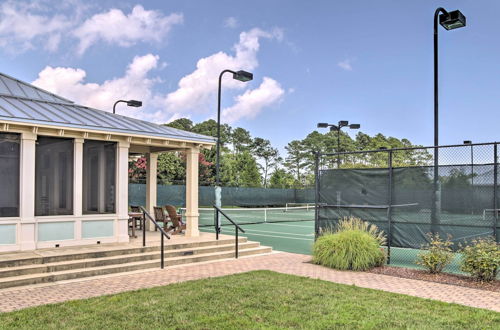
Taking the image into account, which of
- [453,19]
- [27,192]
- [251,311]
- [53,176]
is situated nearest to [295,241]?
[53,176]

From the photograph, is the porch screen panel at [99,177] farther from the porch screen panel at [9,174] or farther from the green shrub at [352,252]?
the green shrub at [352,252]

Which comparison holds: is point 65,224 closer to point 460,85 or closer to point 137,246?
point 137,246

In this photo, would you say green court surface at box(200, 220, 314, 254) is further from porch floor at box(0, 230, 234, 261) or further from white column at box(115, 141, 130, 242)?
white column at box(115, 141, 130, 242)

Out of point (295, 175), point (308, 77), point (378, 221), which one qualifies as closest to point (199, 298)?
point (378, 221)

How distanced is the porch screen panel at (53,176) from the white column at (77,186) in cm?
8

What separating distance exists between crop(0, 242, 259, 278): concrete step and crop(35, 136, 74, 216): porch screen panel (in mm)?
1491

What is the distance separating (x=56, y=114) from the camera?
32.4 feet

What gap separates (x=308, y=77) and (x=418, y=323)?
28.6 metres

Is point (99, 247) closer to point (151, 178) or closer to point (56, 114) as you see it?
point (56, 114)

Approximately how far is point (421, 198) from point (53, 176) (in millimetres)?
7982

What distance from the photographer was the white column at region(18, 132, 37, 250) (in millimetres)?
8945

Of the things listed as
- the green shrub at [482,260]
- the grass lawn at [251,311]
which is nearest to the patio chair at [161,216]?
the grass lawn at [251,311]

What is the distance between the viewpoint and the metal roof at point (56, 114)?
9094 millimetres

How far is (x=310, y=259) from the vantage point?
A: 10.4 metres
